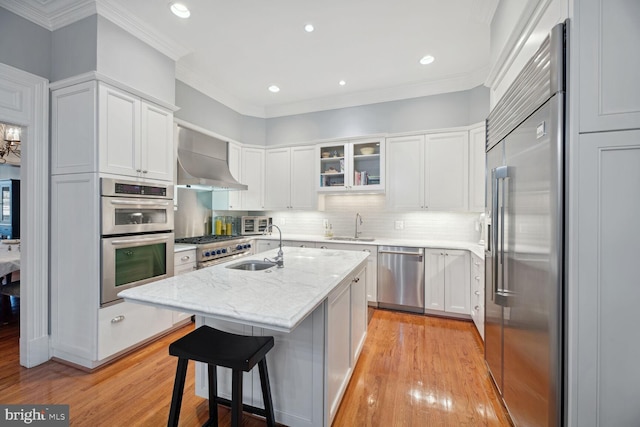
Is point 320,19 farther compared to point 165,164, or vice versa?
point 165,164

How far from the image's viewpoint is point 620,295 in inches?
42.3

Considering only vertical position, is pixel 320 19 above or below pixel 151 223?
above

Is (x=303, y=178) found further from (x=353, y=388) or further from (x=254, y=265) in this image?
(x=353, y=388)

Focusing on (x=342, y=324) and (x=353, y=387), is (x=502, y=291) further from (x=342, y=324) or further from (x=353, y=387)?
(x=353, y=387)

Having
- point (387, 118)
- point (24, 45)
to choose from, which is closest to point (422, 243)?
point (387, 118)

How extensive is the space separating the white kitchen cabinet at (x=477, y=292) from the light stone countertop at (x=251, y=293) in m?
1.65

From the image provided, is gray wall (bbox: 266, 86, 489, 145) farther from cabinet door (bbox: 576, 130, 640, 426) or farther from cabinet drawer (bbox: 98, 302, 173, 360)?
cabinet drawer (bbox: 98, 302, 173, 360)

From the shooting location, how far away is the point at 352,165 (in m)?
4.11

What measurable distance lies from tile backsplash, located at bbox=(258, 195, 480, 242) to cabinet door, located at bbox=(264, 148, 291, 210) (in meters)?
0.35

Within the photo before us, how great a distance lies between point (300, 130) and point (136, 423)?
4.10m

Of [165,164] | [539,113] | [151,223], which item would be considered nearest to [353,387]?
[539,113]

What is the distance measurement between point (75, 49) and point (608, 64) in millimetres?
3625

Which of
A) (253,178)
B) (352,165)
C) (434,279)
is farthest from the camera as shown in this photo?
(253,178)

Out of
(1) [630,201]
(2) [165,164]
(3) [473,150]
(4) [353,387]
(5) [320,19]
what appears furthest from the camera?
(3) [473,150]
